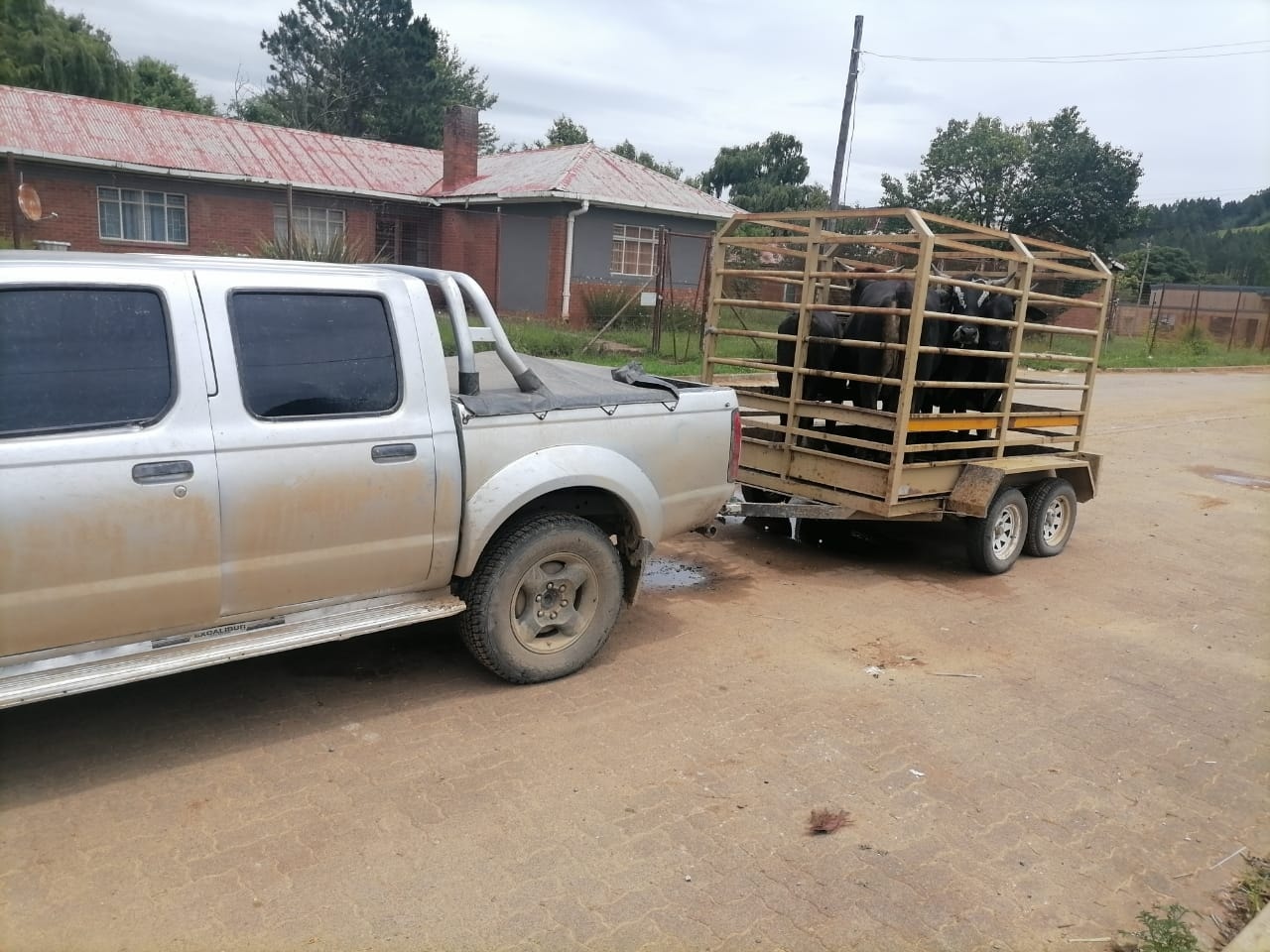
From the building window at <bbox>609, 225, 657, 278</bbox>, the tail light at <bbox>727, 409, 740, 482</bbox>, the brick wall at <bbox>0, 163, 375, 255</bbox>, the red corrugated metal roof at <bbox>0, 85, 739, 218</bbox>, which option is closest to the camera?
the tail light at <bbox>727, 409, 740, 482</bbox>

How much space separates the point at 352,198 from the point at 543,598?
23.3 metres

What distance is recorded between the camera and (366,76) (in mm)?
48438

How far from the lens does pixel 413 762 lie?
4.05 metres

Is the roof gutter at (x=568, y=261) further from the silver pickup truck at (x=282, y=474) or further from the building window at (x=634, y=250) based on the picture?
the silver pickup truck at (x=282, y=474)

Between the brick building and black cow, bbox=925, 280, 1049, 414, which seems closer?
black cow, bbox=925, 280, 1049, 414

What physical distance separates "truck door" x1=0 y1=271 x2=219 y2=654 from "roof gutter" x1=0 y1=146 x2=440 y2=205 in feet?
56.6

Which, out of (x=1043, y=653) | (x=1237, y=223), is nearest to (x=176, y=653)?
(x=1043, y=653)

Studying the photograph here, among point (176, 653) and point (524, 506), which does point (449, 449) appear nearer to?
point (524, 506)

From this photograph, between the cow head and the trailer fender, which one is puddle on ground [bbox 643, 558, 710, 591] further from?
the cow head

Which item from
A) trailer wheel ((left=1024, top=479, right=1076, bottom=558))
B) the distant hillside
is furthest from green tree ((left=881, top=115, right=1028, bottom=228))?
trailer wheel ((left=1024, top=479, right=1076, bottom=558))

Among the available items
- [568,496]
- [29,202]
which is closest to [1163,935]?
[568,496]

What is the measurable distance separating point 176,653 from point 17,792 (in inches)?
29.4

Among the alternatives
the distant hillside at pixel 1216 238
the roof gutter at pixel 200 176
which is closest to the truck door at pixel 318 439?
the roof gutter at pixel 200 176

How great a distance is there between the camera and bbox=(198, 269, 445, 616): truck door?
12.5 feet
